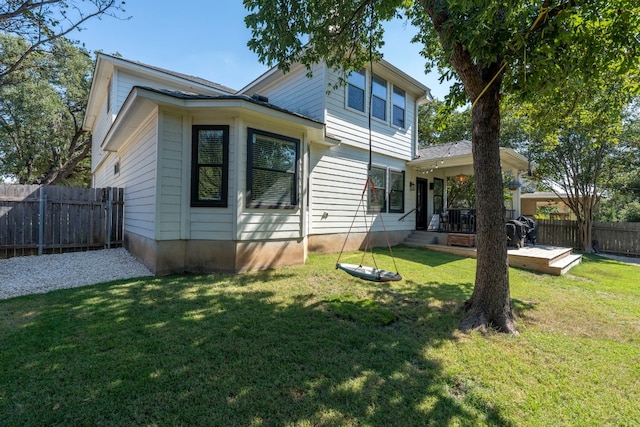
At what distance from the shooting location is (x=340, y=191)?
9062 millimetres

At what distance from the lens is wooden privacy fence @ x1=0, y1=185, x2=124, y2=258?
7336 mm

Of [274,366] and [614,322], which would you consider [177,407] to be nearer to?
[274,366]

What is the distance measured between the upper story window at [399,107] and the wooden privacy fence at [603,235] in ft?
27.9

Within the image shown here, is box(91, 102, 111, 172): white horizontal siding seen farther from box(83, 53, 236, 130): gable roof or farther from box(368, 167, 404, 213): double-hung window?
box(368, 167, 404, 213): double-hung window

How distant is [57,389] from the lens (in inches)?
88.3

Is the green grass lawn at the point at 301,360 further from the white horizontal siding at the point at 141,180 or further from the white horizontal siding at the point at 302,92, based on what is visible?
the white horizontal siding at the point at 302,92

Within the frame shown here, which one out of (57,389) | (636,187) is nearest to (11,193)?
(57,389)

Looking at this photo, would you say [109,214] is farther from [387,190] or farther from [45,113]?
[45,113]

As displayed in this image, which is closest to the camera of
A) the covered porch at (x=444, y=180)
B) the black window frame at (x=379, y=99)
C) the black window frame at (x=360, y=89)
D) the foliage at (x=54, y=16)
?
the foliage at (x=54, y=16)

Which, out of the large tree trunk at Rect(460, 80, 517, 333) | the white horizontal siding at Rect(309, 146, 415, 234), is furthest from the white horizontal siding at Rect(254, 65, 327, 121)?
the large tree trunk at Rect(460, 80, 517, 333)

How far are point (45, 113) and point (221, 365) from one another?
2012 centimetres

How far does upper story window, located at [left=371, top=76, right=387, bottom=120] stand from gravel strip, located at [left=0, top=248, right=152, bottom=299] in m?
8.17

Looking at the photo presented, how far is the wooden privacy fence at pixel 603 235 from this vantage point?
453 inches

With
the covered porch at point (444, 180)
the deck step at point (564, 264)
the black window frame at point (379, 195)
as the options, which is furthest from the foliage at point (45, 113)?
the deck step at point (564, 264)
